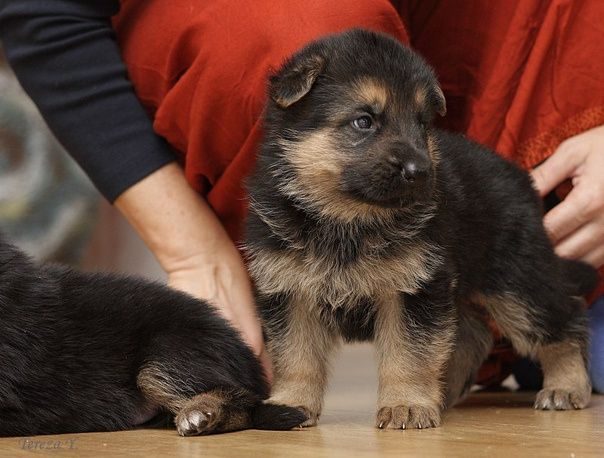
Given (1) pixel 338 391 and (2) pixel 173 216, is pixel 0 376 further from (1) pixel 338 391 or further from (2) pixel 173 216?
(1) pixel 338 391

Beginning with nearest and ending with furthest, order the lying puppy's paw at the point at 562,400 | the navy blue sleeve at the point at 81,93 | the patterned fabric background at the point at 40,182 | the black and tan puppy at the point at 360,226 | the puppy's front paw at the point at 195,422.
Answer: the puppy's front paw at the point at 195,422
the black and tan puppy at the point at 360,226
the lying puppy's paw at the point at 562,400
the navy blue sleeve at the point at 81,93
the patterned fabric background at the point at 40,182

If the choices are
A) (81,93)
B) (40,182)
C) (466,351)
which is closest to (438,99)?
(466,351)

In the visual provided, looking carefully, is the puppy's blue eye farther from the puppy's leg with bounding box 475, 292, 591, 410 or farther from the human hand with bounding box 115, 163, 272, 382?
the human hand with bounding box 115, 163, 272, 382

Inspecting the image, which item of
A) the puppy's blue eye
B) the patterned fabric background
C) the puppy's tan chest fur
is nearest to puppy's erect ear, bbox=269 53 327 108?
the puppy's blue eye

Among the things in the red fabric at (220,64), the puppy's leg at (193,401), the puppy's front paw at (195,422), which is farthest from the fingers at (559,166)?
the puppy's front paw at (195,422)

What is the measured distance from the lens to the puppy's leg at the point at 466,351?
352 centimetres

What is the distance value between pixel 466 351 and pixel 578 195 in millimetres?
642

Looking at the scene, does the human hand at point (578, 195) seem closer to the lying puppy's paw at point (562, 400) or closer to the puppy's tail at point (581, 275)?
the puppy's tail at point (581, 275)

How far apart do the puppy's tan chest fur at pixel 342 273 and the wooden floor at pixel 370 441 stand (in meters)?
0.36

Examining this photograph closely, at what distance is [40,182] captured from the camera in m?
4.98

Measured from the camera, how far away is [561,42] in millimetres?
3885

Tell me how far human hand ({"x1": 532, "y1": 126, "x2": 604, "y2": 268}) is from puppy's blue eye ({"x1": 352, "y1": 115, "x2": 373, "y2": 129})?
3.33 feet

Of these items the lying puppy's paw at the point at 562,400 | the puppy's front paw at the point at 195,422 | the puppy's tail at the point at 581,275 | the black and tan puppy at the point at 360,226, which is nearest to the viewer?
the puppy's front paw at the point at 195,422

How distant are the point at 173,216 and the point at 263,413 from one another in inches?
42.3
